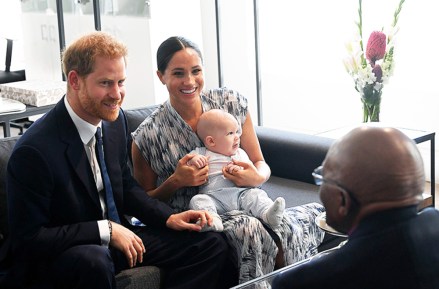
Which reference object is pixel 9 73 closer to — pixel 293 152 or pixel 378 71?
pixel 293 152

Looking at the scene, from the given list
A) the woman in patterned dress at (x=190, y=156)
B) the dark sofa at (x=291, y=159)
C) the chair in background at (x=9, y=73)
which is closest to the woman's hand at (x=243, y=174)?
the woman in patterned dress at (x=190, y=156)

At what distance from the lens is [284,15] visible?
5.45m

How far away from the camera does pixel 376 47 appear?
11.5ft

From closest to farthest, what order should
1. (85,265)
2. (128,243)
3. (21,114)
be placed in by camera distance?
(85,265) → (128,243) → (21,114)

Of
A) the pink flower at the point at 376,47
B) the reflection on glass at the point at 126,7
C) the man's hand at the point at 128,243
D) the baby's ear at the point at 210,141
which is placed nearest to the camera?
the man's hand at the point at 128,243

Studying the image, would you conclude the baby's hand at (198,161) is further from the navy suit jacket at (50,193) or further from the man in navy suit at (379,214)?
the man in navy suit at (379,214)

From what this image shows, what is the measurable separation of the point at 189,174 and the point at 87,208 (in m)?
0.44

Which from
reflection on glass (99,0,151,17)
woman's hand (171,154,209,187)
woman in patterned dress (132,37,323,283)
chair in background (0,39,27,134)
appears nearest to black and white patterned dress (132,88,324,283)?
woman in patterned dress (132,37,323,283)

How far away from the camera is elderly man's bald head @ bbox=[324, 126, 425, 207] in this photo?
1224 millimetres

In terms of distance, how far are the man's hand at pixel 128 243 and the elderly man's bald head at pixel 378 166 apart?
4.31 ft

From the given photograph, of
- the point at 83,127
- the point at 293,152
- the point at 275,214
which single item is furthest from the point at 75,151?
the point at 293,152

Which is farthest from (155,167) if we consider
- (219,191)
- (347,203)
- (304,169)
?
(347,203)

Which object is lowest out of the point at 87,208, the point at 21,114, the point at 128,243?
the point at 128,243

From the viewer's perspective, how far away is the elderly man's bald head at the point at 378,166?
1.22 meters
